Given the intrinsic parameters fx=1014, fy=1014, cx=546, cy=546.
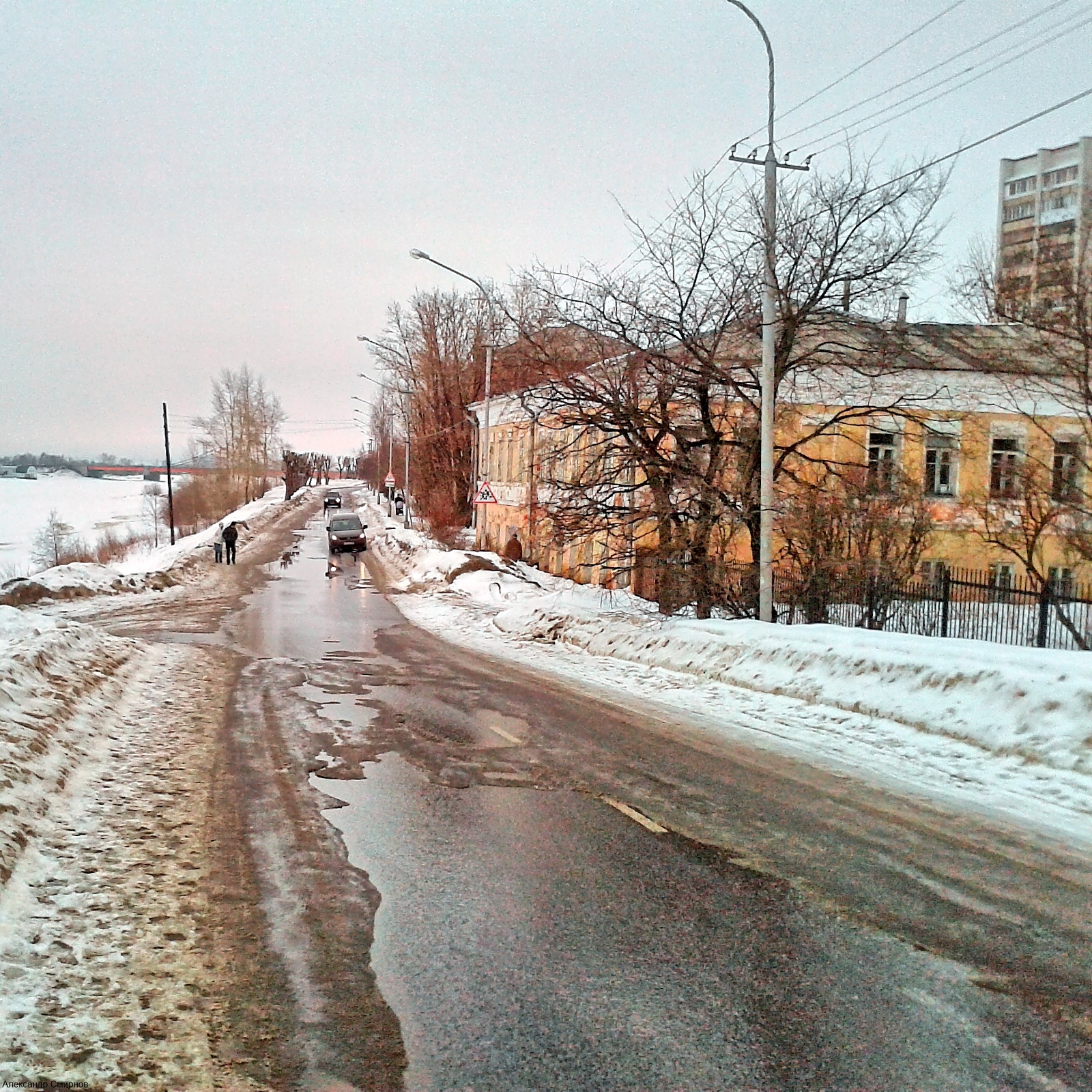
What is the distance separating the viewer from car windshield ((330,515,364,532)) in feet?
164

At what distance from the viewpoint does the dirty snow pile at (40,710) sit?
273 inches

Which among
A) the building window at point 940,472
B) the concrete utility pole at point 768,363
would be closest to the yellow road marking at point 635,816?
the concrete utility pole at point 768,363

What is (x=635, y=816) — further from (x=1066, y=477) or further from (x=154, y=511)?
(x=154, y=511)

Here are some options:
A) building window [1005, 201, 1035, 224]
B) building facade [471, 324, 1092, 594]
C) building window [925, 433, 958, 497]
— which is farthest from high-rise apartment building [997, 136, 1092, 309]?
building window [925, 433, 958, 497]

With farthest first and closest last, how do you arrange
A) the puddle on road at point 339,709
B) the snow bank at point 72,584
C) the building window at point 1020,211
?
the building window at point 1020,211, the snow bank at point 72,584, the puddle on road at point 339,709

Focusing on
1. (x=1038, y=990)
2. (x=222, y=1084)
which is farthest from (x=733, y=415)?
(x=222, y=1084)

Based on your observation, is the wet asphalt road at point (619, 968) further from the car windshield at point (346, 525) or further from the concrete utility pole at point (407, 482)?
the concrete utility pole at point (407, 482)

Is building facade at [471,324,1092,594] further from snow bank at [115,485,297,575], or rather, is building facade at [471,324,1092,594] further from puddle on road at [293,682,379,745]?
snow bank at [115,485,297,575]

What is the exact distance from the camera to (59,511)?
95750mm

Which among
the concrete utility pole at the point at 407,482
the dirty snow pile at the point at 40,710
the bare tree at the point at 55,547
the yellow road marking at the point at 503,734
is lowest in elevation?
the bare tree at the point at 55,547

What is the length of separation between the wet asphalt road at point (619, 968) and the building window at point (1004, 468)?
58.6ft

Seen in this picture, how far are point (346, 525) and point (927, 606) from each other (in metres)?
36.4

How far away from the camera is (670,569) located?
19156 millimetres

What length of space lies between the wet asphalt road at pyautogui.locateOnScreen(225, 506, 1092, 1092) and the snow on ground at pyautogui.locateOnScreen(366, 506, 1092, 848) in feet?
6.00
